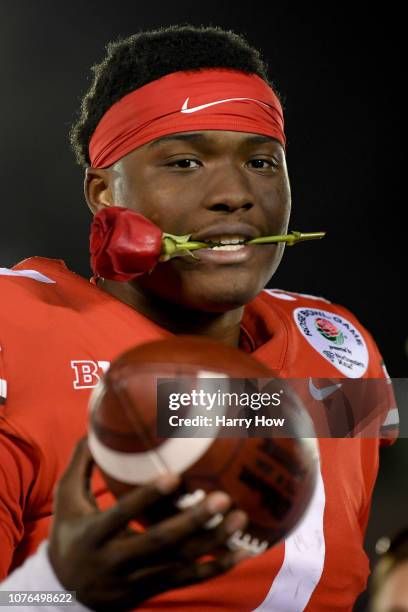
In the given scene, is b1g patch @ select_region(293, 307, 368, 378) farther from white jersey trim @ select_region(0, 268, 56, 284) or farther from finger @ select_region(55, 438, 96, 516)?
finger @ select_region(55, 438, 96, 516)

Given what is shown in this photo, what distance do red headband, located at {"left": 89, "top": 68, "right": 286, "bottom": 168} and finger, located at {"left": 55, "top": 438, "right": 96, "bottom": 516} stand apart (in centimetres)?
60

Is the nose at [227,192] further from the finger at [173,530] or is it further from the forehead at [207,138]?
the finger at [173,530]

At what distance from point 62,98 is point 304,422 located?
208 centimetres

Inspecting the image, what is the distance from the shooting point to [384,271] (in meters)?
2.90

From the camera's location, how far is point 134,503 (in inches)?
29.5

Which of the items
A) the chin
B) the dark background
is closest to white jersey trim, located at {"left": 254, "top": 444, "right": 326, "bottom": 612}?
the chin

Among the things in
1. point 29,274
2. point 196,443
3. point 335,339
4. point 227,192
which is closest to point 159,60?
point 227,192

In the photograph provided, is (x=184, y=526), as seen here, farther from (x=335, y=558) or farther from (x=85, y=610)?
(x=335, y=558)

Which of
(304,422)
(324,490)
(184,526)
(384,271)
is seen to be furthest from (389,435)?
(384,271)

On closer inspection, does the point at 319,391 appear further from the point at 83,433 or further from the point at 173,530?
the point at 173,530

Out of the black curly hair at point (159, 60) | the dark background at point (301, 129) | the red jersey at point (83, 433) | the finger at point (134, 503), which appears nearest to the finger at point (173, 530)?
the finger at point (134, 503)

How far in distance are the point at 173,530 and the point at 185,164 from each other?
667 millimetres

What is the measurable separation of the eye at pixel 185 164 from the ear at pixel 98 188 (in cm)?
16

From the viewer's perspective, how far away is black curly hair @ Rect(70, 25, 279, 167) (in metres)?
1.37
